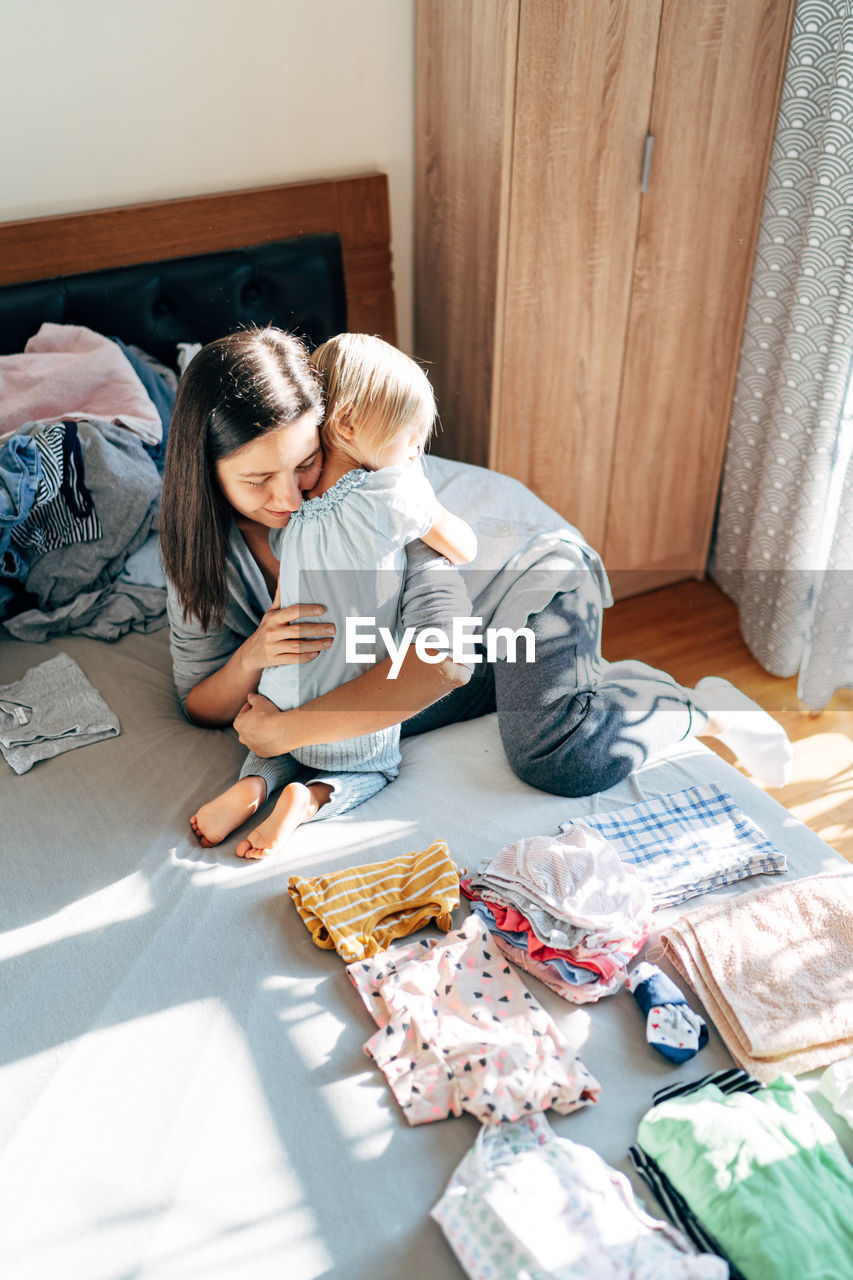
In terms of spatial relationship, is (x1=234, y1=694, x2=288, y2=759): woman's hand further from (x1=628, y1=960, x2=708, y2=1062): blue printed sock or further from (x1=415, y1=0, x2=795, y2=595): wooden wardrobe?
(x1=415, y1=0, x2=795, y2=595): wooden wardrobe

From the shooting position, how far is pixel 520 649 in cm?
175

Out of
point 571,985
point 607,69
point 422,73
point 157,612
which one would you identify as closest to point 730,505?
point 607,69

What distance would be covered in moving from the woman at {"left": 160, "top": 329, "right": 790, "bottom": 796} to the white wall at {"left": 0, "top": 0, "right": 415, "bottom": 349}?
900 millimetres

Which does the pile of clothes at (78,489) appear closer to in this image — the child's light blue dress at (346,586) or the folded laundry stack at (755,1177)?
the child's light blue dress at (346,586)

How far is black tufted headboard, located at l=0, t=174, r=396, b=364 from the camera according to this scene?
84.7 inches

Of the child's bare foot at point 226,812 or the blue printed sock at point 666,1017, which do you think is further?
the child's bare foot at point 226,812

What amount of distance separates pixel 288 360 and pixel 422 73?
4.21ft

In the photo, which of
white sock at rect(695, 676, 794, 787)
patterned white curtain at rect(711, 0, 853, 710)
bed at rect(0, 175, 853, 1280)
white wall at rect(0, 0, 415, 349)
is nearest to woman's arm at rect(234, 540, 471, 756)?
bed at rect(0, 175, 853, 1280)

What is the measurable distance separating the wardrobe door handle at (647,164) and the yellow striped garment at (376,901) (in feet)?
5.06

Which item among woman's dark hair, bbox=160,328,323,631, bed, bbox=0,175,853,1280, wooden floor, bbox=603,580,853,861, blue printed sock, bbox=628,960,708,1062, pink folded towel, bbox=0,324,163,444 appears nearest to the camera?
bed, bbox=0,175,853,1280

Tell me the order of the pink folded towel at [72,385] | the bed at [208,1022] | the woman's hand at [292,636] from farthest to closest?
the pink folded towel at [72,385], the woman's hand at [292,636], the bed at [208,1022]

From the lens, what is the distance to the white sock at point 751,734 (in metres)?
1.86

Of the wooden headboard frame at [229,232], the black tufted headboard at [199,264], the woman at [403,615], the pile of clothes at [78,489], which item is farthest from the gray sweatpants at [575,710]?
the wooden headboard frame at [229,232]

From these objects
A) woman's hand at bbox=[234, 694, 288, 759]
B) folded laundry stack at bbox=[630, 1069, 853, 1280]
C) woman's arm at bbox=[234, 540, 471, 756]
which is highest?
woman's arm at bbox=[234, 540, 471, 756]
